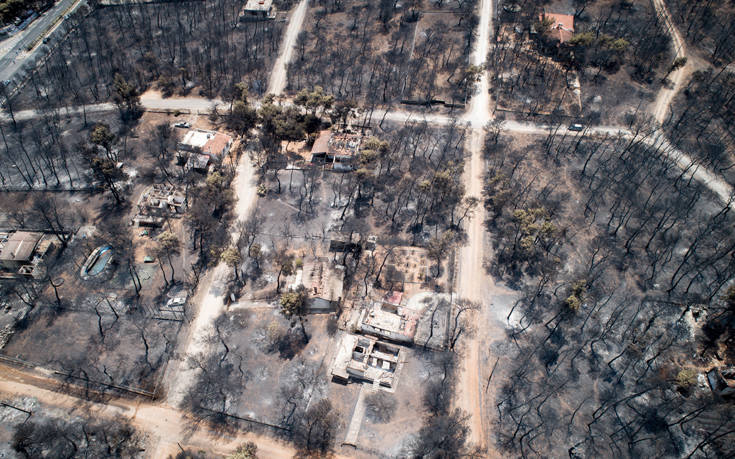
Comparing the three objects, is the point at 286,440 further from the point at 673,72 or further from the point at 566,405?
the point at 673,72

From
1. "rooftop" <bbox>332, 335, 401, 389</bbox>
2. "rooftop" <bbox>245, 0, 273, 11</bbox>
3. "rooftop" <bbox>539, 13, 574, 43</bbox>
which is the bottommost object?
"rooftop" <bbox>332, 335, 401, 389</bbox>

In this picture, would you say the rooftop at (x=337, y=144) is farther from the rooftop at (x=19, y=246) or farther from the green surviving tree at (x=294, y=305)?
the rooftop at (x=19, y=246)

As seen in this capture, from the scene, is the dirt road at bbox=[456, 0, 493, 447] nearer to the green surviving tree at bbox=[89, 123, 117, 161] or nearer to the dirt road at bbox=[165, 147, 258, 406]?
the dirt road at bbox=[165, 147, 258, 406]

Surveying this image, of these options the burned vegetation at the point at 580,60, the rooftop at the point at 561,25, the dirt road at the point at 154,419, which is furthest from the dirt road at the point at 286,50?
the dirt road at the point at 154,419

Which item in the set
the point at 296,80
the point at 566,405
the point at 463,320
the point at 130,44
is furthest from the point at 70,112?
the point at 566,405

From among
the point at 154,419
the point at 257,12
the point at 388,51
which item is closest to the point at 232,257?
the point at 154,419

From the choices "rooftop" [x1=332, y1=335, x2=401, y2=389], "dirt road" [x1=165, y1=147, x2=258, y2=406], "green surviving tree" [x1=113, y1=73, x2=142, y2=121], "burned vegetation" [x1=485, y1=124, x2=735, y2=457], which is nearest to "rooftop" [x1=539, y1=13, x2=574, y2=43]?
"burned vegetation" [x1=485, y1=124, x2=735, y2=457]

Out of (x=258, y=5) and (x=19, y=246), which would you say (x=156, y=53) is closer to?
(x=258, y=5)
